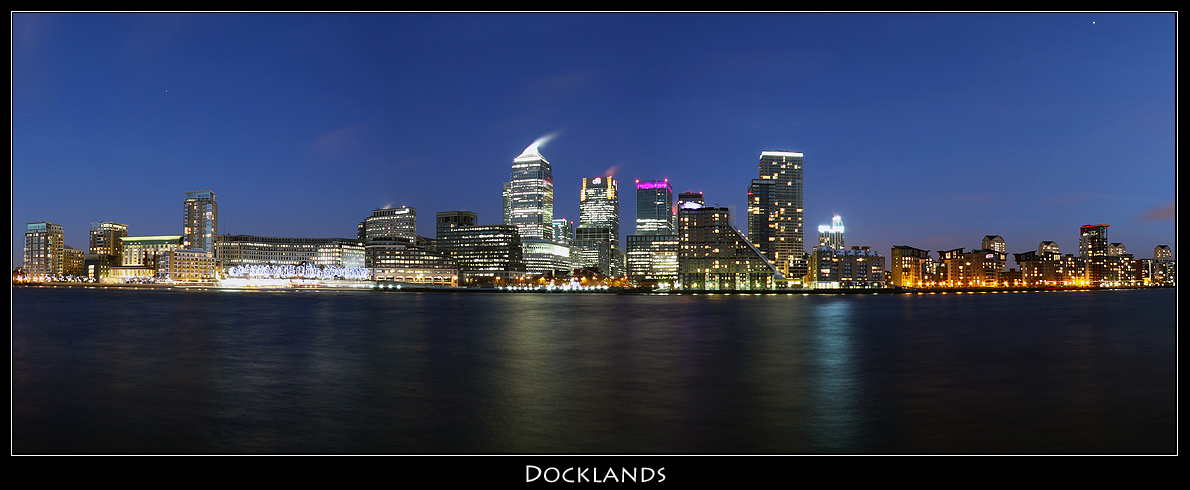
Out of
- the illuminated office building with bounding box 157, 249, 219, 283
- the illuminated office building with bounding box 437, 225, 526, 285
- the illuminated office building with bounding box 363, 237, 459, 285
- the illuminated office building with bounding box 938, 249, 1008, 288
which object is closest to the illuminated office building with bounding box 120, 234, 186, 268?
the illuminated office building with bounding box 157, 249, 219, 283

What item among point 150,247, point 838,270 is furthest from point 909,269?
point 150,247

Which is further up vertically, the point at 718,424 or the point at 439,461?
the point at 439,461

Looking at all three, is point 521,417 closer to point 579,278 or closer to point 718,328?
point 718,328

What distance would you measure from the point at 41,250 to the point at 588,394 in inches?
8294

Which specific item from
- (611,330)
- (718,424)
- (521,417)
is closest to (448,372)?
(521,417)

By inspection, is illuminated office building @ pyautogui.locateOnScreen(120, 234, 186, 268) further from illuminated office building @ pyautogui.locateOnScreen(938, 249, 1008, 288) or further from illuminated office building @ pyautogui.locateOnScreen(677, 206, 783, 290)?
illuminated office building @ pyautogui.locateOnScreen(938, 249, 1008, 288)

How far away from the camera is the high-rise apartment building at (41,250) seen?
171000mm

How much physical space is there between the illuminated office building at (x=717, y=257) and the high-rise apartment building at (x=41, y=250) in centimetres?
15239

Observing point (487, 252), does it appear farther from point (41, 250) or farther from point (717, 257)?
point (41, 250)

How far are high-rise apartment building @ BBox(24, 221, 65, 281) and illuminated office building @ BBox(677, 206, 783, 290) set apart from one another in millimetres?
152386

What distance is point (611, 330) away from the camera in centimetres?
3962

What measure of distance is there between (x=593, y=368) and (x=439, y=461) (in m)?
14.3

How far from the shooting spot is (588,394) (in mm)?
16375

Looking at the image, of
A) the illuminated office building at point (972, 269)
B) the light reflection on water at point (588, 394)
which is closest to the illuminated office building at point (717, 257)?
the illuminated office building at point (972, 269)
